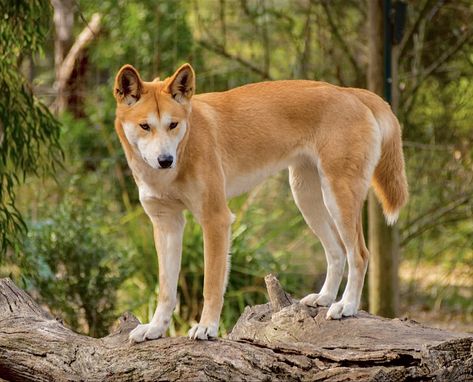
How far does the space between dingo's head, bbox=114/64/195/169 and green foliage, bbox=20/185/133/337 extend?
263cm

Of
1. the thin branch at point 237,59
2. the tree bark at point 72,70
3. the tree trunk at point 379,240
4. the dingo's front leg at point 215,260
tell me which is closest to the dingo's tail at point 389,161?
the dingo's front leg at point 215,260

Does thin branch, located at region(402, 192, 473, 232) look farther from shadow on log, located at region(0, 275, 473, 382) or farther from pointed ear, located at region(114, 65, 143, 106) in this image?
pointed ear, located at region(114, 65, 143, 106)

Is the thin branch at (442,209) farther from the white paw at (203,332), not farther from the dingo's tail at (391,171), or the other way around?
the white paw at (203,332)

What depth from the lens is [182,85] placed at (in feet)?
13.9

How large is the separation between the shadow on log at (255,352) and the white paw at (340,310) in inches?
1.3

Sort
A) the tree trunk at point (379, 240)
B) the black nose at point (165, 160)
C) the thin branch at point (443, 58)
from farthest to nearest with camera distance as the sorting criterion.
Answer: the thin branch at point (443, 58)
the tree trunk at point (379, 240)
the black nose at point (165, 160)

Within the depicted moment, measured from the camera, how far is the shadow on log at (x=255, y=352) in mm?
3742

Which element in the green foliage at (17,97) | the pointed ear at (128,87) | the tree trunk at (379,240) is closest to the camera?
the pointed ear at (128,87)

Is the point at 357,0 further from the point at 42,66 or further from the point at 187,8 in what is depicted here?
the point at 42,66

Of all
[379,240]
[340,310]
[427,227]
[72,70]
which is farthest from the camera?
[72,70]

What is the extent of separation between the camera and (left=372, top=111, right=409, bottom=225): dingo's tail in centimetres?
478

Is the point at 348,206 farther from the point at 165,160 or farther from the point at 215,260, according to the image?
the point at 165,160

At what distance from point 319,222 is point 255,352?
1167 millimetres

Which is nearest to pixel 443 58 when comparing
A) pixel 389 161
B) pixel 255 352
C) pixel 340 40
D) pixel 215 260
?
pixel 340 40
